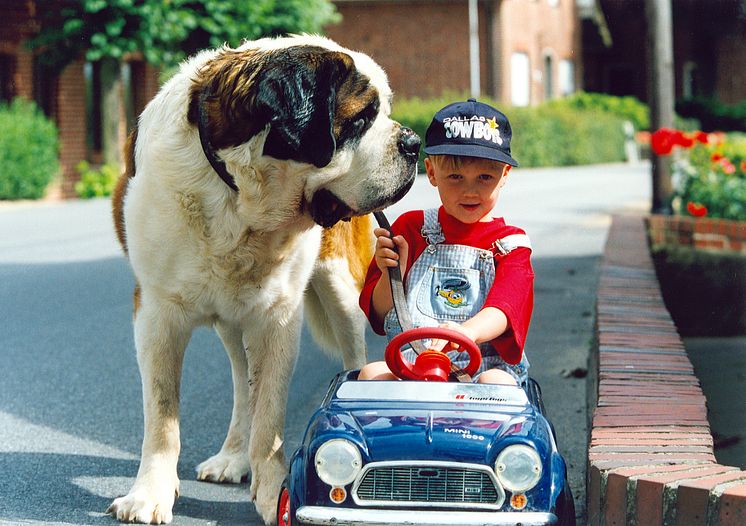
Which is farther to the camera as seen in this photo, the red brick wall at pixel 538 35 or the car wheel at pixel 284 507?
the red brick wall at pixel 538 35

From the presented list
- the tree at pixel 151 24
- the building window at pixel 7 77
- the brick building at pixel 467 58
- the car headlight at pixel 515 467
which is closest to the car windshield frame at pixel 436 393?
the car headlight at pixel 515 467

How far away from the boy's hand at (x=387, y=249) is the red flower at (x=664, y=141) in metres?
6.89

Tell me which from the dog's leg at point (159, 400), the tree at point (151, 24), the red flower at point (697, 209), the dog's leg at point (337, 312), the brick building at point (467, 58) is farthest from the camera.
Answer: the brick building at point (467, 58)

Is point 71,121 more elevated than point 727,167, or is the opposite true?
point 71,121

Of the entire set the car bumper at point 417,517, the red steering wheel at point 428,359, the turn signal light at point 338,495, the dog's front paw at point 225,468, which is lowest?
the dog's front paw at point 225,468

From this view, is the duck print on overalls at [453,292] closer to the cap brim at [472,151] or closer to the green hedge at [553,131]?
the cap brim at [472,151]

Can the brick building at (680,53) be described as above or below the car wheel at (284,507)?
above

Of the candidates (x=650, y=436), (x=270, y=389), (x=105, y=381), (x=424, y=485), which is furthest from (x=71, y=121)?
(x=424, y=485)

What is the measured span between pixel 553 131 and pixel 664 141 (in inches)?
758

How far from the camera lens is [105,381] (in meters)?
6.07

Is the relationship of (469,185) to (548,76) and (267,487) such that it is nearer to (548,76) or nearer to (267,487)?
(267,487)

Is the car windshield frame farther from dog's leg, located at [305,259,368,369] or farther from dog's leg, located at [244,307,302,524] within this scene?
dog's leg, located at [305,259,368,369]

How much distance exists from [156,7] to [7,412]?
15.7 metres

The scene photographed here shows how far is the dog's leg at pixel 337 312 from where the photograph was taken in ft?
15.4
